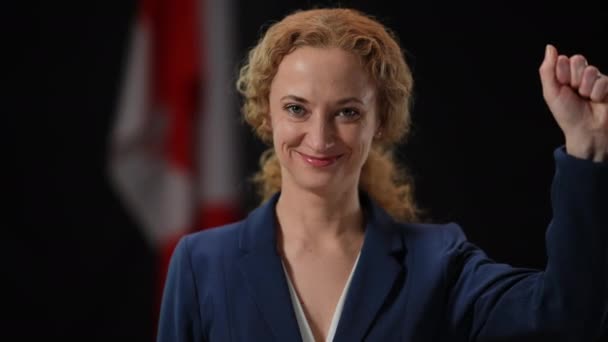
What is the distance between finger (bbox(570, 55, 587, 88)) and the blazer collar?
509 millimetres

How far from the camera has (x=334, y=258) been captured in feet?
5.97

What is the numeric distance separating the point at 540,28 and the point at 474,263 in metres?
1.40

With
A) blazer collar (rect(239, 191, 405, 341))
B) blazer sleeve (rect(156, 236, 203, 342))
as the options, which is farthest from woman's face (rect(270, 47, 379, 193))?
blazer sleeve (rect(156, 236, 203, 342))

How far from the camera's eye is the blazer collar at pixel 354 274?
1.71 m

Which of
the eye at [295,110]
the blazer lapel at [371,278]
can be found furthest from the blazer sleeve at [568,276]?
the eye at [295,110]

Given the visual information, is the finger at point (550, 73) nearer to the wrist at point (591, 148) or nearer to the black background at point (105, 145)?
the wrist at point (591, 148)

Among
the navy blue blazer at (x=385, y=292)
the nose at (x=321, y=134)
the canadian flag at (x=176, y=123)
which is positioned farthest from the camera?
the canadian flag at (x=176, y=123)

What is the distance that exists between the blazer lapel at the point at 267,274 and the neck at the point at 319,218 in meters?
0.04

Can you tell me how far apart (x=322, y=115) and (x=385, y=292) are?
337 millimetres

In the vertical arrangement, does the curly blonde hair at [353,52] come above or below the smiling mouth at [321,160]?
above

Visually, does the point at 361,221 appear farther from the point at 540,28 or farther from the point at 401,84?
the point at 540,28

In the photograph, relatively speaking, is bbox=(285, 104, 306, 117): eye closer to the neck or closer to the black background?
the neck

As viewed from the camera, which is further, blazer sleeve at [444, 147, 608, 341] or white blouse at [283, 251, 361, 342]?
white blouse at [283, 251, 361, 342]

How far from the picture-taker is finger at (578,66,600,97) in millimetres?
1414
